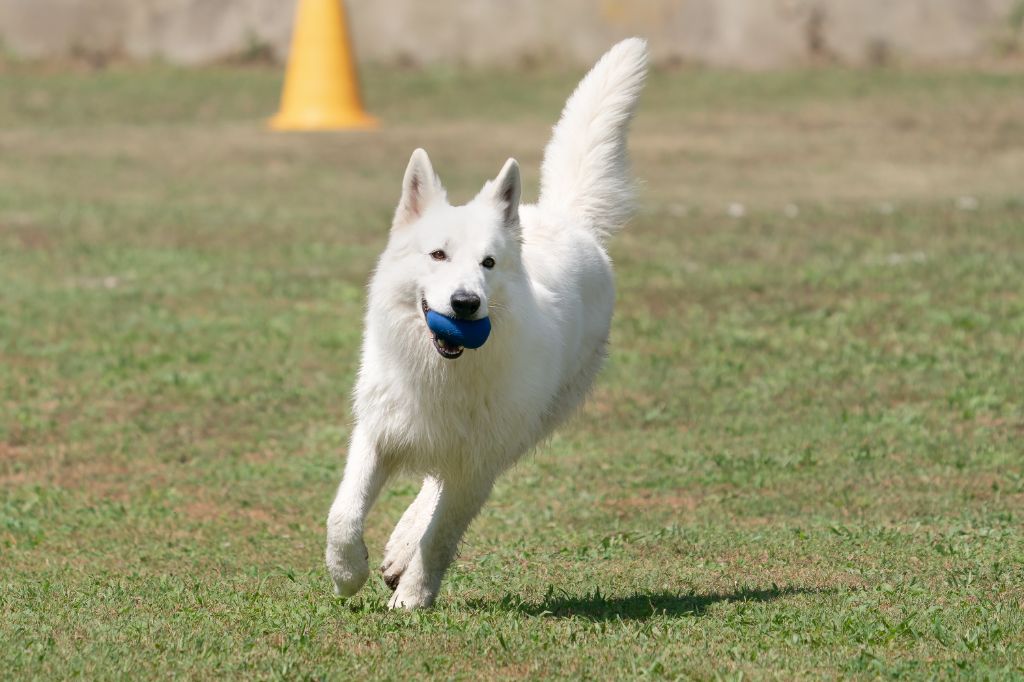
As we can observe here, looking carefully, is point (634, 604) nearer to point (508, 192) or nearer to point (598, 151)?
point (508, 192)

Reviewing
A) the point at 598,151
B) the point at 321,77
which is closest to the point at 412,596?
the point at 598,151

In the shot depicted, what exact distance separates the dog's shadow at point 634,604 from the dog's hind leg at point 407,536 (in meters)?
0.45

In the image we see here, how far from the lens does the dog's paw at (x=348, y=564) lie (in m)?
6.45

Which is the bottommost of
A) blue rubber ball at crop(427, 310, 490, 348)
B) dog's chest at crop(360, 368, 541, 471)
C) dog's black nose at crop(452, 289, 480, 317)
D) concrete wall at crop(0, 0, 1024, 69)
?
concrete wall at crop(0, 0, 1024, 69)

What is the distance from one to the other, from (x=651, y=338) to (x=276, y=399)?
3211mm

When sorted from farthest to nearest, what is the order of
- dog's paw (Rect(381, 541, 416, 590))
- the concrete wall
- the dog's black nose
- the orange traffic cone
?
the concrete wall < the orange traffic cone < dog's paw (Rect(381, 541, 416, 590)) < the dog's black nose

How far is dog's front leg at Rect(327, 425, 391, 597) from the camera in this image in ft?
21.1

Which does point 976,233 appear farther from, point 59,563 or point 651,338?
point 59,563

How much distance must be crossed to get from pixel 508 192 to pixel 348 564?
1615mm

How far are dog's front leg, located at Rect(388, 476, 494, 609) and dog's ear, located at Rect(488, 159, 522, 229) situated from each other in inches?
44.2

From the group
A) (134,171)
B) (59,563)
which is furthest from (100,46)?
(59,563)

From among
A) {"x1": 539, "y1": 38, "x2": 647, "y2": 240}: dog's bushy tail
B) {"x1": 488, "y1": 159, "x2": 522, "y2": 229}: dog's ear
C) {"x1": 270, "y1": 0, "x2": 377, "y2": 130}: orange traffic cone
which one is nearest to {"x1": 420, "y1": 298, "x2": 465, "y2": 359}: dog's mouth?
{"x1": 488, "y1": 159, "x2": 522, "y2": 229}: dog's ear

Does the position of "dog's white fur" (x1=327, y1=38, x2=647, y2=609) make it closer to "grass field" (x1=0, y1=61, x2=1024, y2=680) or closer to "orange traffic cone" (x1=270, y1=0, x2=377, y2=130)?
"grass field" (x1=0, y1=61, x2=1024, y2=680)

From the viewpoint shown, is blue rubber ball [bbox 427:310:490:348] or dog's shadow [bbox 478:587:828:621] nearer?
blue rubber ball [bbox 427:310:490:348]
